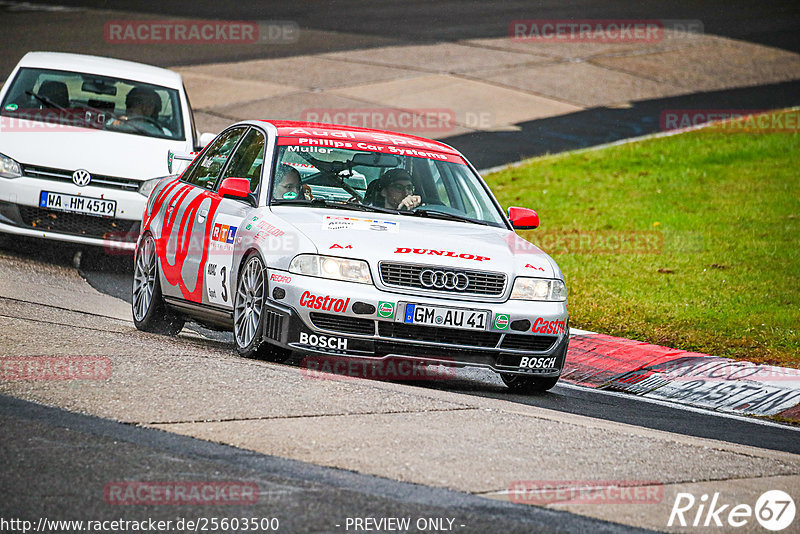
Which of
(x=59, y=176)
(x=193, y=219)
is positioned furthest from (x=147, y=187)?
(x=193, y=219)

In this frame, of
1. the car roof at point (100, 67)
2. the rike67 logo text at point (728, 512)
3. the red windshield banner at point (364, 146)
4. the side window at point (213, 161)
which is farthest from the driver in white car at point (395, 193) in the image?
the car roof at point (100, 67)

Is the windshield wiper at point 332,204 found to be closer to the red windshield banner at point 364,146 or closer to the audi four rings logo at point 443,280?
the red windshield banner at point 364,146

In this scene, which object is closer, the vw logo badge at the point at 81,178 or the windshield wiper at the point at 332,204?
the windshield wiper at the point at 332,204

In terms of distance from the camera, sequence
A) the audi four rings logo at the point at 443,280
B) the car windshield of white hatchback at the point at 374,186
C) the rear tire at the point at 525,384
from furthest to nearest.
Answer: the car windshield of white hatchback at the point at 374,186, the rear tire at the point at 525,384, the audi four rings logo at the point at 443,280

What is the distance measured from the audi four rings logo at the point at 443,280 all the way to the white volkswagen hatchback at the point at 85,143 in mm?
3753

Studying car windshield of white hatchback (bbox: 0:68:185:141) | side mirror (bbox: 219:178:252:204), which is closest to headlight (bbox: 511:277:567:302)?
side mirror (bbox: 219:178:252:204)

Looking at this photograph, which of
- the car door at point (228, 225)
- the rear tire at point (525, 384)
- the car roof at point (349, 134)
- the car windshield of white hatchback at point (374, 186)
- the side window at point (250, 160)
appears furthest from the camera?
the car roof at point (349, 134)

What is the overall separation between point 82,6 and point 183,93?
21.3 meters

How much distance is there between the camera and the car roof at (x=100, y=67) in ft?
45.2

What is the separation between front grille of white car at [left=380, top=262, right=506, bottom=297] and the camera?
7887mm

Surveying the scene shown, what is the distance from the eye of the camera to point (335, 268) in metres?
7.88

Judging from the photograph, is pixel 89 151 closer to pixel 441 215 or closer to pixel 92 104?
pixel 92 104

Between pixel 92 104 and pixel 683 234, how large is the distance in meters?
6.93

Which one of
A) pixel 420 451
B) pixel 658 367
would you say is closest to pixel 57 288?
pixel 658 367
